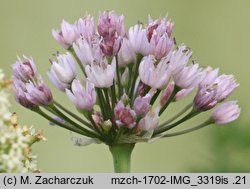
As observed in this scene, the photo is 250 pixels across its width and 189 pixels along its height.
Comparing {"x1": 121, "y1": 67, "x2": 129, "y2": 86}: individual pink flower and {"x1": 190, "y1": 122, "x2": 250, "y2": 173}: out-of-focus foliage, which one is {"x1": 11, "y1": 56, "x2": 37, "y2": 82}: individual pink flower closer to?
{"x1": 121, "y1": 67, "x2": 129, "y2": 86}: individual pink flower

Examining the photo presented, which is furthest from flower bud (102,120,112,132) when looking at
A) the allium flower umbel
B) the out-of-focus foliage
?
the out-of-focus foliage

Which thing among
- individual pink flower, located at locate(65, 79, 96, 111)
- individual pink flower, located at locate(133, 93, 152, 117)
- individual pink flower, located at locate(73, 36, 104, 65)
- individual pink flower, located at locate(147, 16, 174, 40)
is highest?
individual pink flower, located at locate(147, 16, 174, 40)

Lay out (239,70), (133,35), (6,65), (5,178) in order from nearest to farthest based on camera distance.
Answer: (5,178) < (133,35) < (6,65) < (239,70)

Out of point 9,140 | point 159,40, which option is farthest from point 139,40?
point 9,140

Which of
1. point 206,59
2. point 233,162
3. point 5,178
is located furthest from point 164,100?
point 206,59

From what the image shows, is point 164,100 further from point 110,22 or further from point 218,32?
point 218,32

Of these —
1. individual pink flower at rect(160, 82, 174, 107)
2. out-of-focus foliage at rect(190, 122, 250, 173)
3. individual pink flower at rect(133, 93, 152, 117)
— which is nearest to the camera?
individual pink flower at rect(133, 93, 152, 117)
